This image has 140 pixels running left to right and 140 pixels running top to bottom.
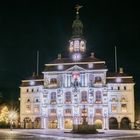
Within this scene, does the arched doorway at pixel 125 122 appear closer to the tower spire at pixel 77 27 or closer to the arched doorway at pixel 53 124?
the arched doorway at pixel 53 124

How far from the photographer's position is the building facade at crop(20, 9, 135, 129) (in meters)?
109

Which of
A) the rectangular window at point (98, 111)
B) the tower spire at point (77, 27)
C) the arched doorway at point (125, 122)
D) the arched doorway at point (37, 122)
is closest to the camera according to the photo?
the rectangular window at point (98, 111)

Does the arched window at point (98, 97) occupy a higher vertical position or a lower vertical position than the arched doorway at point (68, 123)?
higher

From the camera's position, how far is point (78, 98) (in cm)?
10981

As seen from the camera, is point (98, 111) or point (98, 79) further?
point (98, 79)

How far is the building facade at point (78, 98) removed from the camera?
108625 millimetres

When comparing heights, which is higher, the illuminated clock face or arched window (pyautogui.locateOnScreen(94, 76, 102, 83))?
the illuminated clock face

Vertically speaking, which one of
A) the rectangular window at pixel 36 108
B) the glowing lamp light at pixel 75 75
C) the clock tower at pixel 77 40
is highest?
the clock tower at pixel 77 40

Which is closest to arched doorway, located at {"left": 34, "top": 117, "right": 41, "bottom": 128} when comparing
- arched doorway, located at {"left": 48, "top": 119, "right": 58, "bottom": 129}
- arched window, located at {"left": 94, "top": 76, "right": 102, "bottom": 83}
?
arched doorway, located at {"left": 48, "top": 119, "right": 58, "bottom": 129}

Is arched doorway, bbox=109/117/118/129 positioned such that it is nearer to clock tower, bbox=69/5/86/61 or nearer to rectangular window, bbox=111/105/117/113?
rectangular window, bbox=111/105/117/113

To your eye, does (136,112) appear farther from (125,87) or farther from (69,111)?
(69,111)

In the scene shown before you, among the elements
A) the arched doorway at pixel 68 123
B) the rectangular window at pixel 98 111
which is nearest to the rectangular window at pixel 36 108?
the arched doorway at pixel 68 123

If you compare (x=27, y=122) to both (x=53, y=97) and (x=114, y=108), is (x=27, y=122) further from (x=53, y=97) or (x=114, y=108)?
(x=114, y=108)

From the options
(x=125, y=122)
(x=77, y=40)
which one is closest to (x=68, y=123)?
(x=125, y=122)
